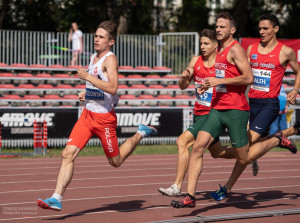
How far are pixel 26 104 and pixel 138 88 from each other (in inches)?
159

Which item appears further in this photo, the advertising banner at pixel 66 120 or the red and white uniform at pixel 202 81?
the advertising banner at pixel 66 120

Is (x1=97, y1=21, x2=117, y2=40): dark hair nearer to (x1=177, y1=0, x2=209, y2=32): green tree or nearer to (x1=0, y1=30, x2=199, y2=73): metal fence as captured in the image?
(x1=0, y1=30, x2=199, y2=73): metal fence

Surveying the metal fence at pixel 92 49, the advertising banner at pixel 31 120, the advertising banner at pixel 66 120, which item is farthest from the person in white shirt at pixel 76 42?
the advertising banner at pixel 31 120

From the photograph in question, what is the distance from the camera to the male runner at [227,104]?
25.8 feet

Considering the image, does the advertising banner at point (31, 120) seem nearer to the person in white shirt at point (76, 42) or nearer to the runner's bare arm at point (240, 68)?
the person in white shirt at point (76, 42)

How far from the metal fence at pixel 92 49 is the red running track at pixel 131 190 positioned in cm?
887

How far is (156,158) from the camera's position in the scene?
51.4 ft

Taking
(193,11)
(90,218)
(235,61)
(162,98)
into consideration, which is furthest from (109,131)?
(193,11)

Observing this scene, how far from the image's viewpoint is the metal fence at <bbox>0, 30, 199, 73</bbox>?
23.2 meters

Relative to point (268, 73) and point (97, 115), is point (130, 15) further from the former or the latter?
point (97, 115)

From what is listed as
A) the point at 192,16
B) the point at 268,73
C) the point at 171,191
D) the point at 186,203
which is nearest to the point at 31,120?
the point at 171,191

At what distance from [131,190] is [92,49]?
14945 mm

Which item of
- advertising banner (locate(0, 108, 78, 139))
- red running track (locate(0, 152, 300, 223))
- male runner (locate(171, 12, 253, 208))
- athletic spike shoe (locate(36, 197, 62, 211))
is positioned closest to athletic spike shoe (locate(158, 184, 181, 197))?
red running track (locate(0, 152, 300, 223))

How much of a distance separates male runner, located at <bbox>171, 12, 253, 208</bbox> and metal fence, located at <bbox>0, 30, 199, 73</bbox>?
15.7 m
